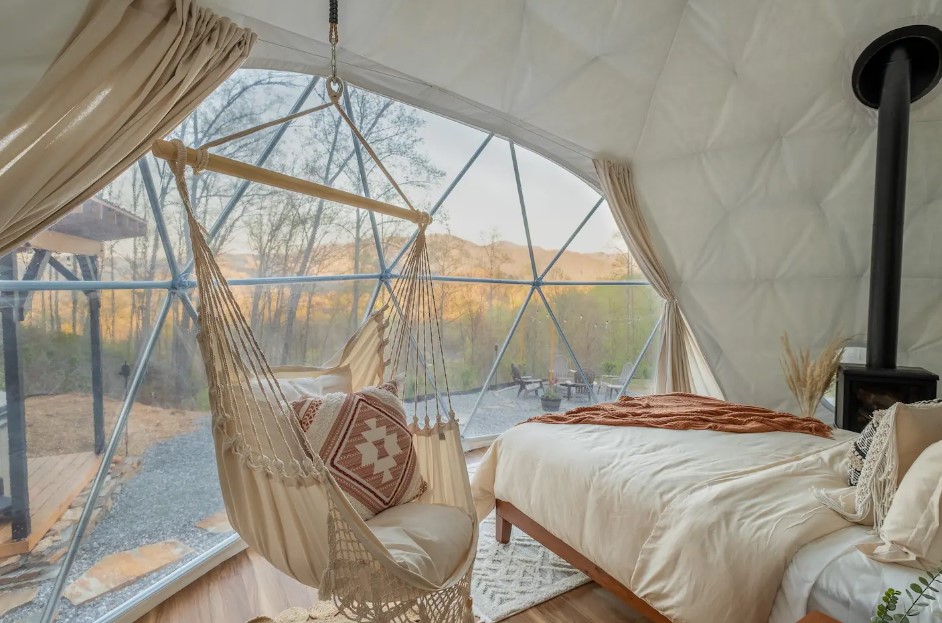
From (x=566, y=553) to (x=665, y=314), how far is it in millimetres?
3029

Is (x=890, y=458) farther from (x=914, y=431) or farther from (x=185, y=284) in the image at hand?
(x=185, y=284)

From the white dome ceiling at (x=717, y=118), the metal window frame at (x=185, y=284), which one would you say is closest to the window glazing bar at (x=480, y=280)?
the metal window frame at (x=185, y=284)

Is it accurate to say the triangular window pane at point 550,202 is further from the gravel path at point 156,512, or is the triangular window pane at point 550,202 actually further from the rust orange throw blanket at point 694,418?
the gravel path at point 156,512

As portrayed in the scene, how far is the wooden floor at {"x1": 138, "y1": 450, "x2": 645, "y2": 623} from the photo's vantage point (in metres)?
2.22

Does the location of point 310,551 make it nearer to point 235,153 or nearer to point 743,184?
point 235,153

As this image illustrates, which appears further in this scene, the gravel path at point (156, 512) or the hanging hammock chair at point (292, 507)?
the gravel path at point (156, 512)

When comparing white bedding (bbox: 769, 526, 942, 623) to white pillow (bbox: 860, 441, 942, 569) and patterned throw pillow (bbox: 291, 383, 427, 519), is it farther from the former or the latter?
patterned throw pillow (bbox: 291, 383, 427, 519)

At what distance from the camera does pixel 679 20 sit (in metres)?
3.61

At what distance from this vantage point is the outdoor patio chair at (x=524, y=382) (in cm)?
525

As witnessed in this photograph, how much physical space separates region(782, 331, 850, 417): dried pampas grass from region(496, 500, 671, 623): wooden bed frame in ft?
8.32

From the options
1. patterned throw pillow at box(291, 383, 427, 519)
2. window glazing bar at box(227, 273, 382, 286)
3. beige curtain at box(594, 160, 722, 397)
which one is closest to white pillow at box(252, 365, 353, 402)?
patterned throw pillow at box(291, 383, 427, 519)

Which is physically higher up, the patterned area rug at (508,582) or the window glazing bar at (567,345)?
the window glazing bar at (567,345)

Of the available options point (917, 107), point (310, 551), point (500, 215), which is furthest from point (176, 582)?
point (917, 107)

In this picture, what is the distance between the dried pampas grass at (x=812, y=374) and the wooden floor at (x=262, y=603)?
2495 millimetres
